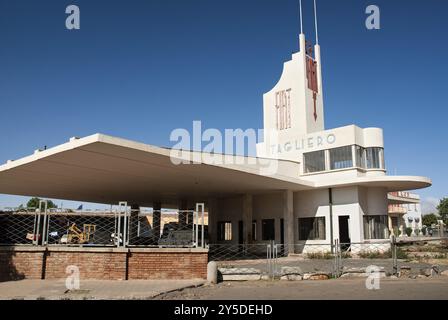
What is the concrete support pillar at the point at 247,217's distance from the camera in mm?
28219

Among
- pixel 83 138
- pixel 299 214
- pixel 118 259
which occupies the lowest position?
pixel 118 259

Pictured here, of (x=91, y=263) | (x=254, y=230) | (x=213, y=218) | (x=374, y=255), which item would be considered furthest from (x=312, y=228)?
(x=91, y=263)

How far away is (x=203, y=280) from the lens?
42.0 ft

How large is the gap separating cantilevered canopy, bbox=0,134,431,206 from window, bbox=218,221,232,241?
298 centimetres

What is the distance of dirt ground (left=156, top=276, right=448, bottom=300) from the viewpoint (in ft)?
33.6

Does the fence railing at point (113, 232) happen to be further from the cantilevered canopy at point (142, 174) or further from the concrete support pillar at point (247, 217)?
the concrete support pillar at point (247, 217)

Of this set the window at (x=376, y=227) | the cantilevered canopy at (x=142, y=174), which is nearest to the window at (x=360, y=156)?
the cantilevered canopy at (x=142, y=174)

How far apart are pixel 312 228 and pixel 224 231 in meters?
8.16
